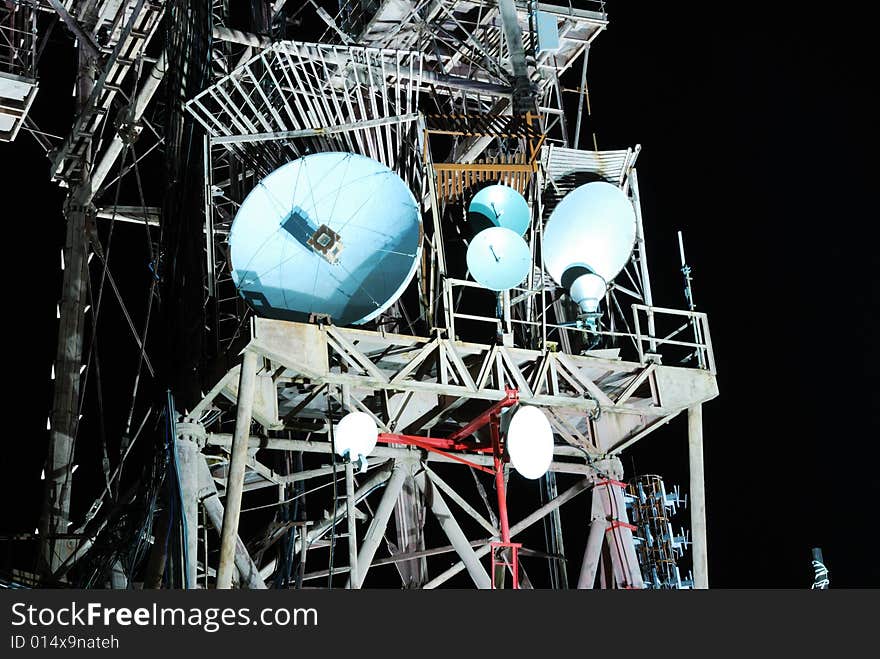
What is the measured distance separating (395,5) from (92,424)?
23717 millimetres

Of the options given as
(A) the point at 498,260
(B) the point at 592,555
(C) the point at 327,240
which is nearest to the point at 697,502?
(B) the point at 592,555

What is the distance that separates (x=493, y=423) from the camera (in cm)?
2191

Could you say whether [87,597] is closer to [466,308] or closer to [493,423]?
[493,423]

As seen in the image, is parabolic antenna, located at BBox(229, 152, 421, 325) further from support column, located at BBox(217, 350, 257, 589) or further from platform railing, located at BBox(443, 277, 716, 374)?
support column, located at BBox(217, 350, 257, 589)

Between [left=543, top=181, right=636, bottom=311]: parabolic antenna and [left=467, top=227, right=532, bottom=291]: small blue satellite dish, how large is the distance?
1.90 metres

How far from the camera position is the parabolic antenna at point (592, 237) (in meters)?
23.7

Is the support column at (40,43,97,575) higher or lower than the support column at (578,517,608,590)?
higher

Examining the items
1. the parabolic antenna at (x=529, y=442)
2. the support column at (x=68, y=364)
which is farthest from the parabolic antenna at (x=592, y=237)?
the support column at (x=68, y=364)

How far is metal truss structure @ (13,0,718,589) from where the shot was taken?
2130 centimetres

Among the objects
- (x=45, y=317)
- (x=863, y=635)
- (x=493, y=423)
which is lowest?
(x=863, y=635)

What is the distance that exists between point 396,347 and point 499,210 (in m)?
4.07

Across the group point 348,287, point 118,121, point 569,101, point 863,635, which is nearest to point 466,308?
point 569,101

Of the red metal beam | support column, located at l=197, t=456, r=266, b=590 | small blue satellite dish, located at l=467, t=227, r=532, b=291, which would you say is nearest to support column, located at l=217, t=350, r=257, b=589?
support column, located at l=197, t=456, r=266, b=590

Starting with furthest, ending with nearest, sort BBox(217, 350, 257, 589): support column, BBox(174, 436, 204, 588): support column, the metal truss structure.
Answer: the metal truss structure < BBox(174, 436, 204, 588): support column < BBox(217, 350, 257, 589): support column
